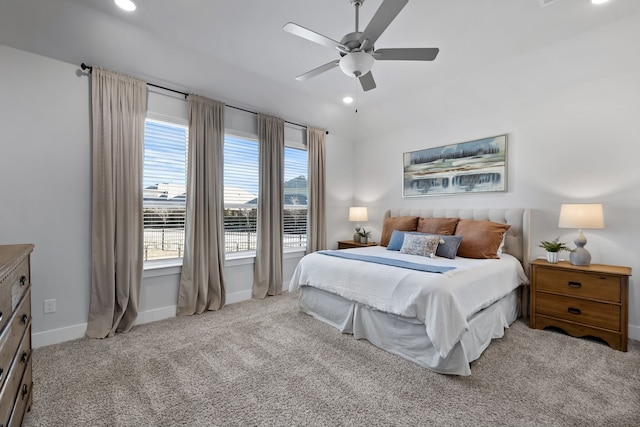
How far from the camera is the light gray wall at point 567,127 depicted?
2.79 m

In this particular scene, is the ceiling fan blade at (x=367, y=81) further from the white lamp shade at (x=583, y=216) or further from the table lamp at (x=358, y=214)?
the table lamp at (x=358, y=214)

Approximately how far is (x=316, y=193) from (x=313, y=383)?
3087 mm

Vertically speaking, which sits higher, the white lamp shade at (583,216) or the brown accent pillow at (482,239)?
the white lamp shade at (583,216)

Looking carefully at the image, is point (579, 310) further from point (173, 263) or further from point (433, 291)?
point (173, 263)

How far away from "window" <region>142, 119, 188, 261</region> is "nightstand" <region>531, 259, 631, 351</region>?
3946mm

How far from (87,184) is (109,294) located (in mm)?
1075

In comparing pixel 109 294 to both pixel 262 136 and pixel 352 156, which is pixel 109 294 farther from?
pixel 352 156

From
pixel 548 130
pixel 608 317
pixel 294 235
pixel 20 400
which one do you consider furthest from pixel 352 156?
pixel 20 400

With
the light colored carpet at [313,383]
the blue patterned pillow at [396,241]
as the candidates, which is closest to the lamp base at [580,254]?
the light colored carpet at [313,383]

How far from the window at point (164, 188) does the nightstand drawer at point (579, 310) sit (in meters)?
3.98

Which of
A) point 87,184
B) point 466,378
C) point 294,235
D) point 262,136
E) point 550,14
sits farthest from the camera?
point 294,235

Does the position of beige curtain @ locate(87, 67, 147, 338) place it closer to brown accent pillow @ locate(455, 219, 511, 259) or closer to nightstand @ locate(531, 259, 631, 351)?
brown accent pillow @ locate(455, 219, 511, 259)

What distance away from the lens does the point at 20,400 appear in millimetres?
1474

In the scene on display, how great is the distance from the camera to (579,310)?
272 cm
